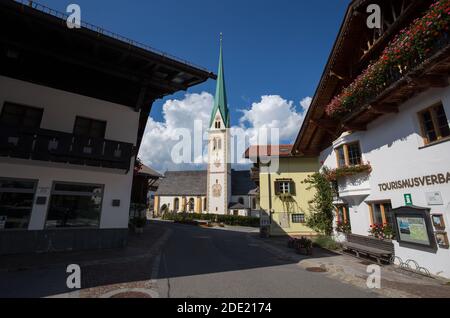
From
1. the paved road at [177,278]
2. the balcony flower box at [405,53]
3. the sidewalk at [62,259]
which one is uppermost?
the balcony flower box at [405,53]

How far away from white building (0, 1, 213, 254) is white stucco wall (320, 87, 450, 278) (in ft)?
26.8

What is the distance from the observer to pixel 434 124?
802 centimetres

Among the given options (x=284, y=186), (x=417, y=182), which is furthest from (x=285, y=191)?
(x=417, y=182)

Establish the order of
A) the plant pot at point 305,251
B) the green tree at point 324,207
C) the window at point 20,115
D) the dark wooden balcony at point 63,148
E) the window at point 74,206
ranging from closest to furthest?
the dark wooden balcony at point 63,148, the window at point 20,115, the window at point 74,206, the plant pot at point 305,251, the green tree at point 324,207

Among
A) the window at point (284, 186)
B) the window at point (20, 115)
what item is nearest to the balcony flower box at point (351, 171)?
the window at point (284, 186)

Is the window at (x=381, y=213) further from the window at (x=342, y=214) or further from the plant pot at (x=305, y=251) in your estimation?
the plant pot at (x=305, y=251)

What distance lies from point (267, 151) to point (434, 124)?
12962mm

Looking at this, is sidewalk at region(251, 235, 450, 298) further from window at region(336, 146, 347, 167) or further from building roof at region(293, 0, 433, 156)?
building roof at region(293, 0, 433, 156)

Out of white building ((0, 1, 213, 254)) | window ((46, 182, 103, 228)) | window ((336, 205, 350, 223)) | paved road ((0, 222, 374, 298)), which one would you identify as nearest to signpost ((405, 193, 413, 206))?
paved road ((0, 222, 374, 298))

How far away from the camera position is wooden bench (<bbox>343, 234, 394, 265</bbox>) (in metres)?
9.71

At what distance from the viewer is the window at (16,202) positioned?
344 inches

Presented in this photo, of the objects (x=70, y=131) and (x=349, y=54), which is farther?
(x=349, y=54)

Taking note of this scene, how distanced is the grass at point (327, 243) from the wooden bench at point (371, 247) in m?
1.04

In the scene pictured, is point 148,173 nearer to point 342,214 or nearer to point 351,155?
point 342,214
